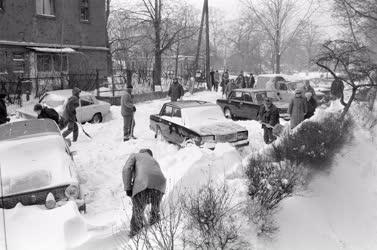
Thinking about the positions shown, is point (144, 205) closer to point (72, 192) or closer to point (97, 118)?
point (72, 192)

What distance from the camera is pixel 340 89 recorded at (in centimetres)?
1421

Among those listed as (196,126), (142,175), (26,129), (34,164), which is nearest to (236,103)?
(196,126)

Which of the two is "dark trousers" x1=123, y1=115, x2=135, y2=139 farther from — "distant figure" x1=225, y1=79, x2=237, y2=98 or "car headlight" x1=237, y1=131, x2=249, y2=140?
"distant figure" x1=225, y1=79, x2=237, y2=98

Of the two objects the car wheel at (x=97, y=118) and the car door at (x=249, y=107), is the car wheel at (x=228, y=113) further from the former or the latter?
the car wheel at (x=97, y=118)

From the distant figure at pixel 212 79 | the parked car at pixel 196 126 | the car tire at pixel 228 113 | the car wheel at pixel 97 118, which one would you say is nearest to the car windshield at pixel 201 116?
the parked car at pixel 196 126

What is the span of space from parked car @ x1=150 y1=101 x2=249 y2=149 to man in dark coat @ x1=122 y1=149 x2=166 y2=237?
429 centimetres

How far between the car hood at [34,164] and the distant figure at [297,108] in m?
6.32

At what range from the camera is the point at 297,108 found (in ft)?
34.2

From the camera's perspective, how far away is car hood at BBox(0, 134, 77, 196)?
5.72m

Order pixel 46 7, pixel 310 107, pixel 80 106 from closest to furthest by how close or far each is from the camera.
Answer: pixel 310 107
pixel 80 106
pixel 46 7

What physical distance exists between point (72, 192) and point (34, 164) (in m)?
0.94

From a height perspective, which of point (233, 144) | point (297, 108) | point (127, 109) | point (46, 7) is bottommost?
point (233, 144)

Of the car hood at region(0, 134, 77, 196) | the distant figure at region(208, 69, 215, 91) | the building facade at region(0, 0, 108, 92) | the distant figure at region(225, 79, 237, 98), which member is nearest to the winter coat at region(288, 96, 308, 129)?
the car hood at region(0, 134, 77, 196)

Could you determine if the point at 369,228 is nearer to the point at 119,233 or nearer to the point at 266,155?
the point at 266,155
